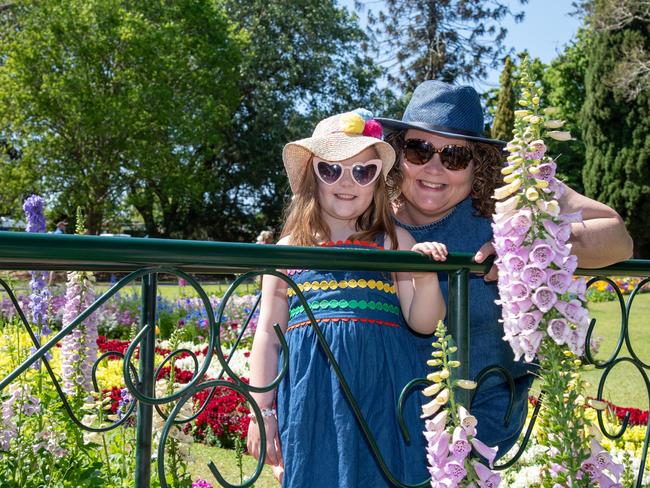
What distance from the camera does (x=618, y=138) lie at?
85.4 feet

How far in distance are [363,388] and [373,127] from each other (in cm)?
99

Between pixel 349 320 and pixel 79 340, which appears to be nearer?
pixel 349 320

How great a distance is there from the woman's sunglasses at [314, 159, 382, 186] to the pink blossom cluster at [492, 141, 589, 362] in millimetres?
888

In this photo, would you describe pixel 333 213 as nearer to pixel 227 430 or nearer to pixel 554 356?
pixel 554 356

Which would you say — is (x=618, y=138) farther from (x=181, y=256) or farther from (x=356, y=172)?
(x=181, y=256)

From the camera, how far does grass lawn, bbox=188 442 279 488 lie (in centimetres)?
451

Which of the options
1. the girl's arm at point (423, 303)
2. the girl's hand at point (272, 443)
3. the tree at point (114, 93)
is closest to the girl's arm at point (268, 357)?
the girl's hand at point (272, 443)

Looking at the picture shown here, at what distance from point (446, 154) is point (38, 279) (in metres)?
3.41

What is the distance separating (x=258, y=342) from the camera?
2.21m

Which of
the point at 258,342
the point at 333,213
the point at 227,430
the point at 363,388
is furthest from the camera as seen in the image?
the point at 227,430

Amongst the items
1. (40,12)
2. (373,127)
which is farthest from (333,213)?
(40,12)

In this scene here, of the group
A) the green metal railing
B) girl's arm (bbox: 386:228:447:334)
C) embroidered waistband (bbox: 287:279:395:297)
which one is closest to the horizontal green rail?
the green metal railing

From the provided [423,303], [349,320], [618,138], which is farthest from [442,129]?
[618,138]

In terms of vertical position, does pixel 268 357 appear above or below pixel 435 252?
below
